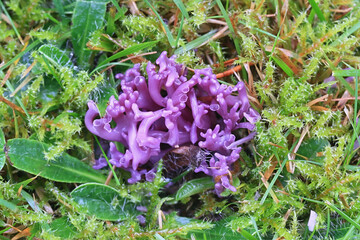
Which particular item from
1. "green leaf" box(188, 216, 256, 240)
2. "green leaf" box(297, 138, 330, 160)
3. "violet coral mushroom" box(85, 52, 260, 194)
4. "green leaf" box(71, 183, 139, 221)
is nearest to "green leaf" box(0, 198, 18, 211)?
"green leaf" box(71, 183, 139, 221)

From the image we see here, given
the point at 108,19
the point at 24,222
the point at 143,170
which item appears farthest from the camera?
the point at 108,19

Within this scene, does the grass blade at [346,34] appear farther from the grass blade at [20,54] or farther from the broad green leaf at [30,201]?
the broad green leaf at [30,201]

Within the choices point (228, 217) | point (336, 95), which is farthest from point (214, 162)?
point (336, 95)

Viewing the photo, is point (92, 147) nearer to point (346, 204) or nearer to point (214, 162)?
point (214, 162)

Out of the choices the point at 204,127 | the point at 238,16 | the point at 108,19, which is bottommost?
the point at 204,127

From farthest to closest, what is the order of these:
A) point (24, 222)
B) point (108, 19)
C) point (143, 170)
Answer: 1. point (108, 19)
2. point (143, 170)
3. point (24, 222)
